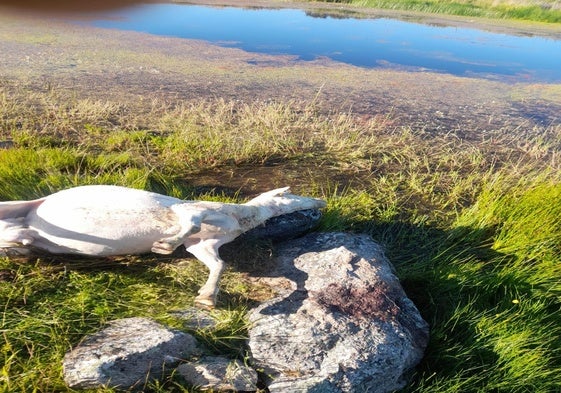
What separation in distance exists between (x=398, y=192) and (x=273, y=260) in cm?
A: 161

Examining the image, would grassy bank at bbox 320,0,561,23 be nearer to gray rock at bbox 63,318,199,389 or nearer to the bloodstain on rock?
the bloodstain on rock

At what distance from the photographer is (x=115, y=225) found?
2672 millimetres

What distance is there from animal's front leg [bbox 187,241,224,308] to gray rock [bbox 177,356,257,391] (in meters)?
0.33

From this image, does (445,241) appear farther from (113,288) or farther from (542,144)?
(542,144)

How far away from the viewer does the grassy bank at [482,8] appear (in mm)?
16953

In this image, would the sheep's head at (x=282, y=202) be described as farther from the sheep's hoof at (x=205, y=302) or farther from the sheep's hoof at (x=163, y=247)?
the sheep's hoof at (x=205, y=302)

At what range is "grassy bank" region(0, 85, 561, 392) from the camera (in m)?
2.53

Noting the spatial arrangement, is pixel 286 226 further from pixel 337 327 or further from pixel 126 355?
pixel 126 355

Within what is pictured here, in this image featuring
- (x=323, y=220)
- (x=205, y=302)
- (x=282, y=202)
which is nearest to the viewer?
(x=205, y=302)

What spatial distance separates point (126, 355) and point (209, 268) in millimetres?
696

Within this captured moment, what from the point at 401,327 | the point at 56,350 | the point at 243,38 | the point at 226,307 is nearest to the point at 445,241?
the point at 401,327

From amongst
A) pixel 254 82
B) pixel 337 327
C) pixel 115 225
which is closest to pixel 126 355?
pixel 115 225

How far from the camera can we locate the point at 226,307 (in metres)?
2.64

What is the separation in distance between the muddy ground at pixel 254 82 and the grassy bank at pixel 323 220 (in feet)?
1.53
